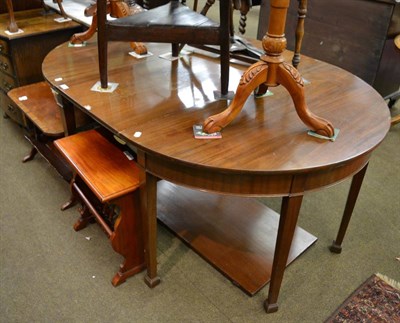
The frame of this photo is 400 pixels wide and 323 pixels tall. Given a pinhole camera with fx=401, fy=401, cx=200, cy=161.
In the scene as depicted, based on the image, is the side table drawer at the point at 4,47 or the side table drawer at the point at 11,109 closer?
the side table drawer at the point at 4,47

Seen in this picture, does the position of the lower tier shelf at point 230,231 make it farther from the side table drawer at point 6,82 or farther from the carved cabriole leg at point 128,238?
the side table drawer at point 6,82

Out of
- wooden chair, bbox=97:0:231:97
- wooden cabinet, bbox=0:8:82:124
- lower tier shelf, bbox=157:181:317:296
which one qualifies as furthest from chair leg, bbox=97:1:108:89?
wooden cabinet, bbox=0:8:82:124

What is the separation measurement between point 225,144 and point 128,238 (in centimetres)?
60

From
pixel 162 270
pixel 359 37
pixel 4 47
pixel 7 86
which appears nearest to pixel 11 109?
pixel 7 86

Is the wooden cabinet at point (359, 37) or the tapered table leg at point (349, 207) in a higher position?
the wooden cabinet at point (359, 37)

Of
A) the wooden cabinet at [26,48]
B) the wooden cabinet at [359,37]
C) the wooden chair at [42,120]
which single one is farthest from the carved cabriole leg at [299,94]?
the wooden cabinet at [26,48]

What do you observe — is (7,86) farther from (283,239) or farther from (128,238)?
(283,239)

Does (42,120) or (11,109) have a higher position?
(42,120)

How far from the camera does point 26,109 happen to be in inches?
81.6

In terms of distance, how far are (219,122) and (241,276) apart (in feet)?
2.34

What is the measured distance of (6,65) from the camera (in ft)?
7.73

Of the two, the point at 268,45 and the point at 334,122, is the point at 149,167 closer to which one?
the point at 268,45

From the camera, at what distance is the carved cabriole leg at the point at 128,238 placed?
4.63ft

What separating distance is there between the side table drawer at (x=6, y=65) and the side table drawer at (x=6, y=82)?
0.12ft
